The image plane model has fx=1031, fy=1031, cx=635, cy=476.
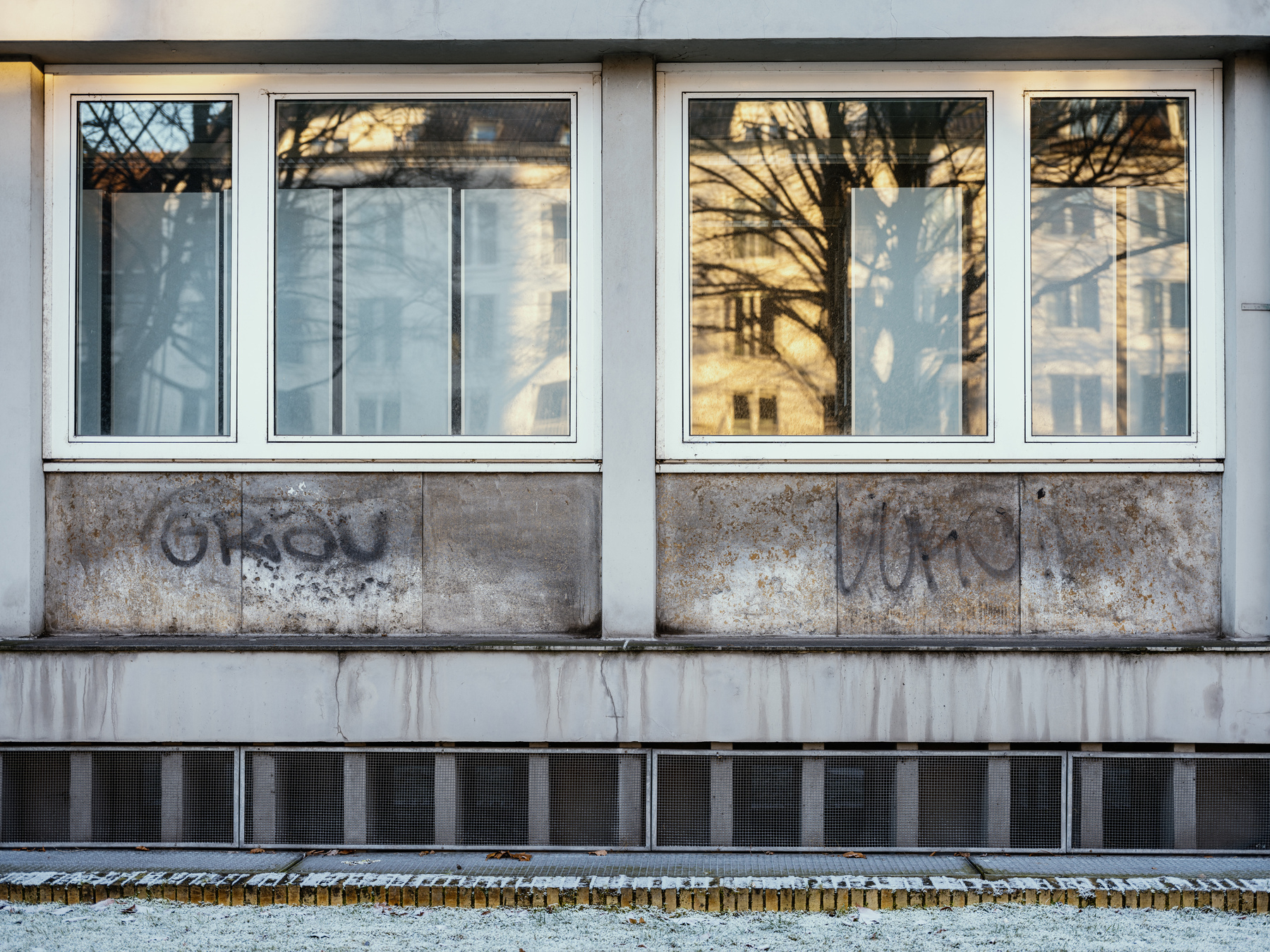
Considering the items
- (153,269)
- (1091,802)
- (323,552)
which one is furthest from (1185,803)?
(153,269)

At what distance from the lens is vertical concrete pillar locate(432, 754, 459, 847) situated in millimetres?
5797

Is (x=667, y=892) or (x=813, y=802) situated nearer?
(x=667, y=892)

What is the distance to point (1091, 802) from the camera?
5734 mm

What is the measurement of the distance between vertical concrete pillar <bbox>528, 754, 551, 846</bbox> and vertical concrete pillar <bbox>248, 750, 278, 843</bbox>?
4.75ft

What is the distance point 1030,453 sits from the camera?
6.14 metres

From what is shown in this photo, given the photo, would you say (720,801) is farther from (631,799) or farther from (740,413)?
(740,413)

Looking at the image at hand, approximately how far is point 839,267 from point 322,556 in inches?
141

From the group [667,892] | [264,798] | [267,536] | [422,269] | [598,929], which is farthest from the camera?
[422,269]

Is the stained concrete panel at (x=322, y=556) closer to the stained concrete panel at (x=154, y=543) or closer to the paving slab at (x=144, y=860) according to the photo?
the stained concrete panel at (x=154, y=543)

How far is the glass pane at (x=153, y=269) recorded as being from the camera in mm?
6289

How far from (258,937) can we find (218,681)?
1.59m

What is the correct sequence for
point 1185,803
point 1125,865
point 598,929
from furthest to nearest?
point 1185,803 → point 1125,865 → point 598,929

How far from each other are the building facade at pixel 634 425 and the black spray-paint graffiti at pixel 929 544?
29mm

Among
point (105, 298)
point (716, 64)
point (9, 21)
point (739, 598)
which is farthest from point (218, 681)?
point (716, 64)
